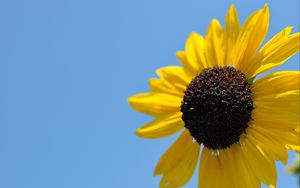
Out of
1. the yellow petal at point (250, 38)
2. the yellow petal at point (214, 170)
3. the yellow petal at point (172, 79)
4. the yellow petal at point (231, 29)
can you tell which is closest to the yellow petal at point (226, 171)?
the yellow petal at point (214, 170)

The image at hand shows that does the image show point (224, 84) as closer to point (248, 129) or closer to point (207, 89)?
point (207, 89)

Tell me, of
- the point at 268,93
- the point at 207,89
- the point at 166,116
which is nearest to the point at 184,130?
the point at 166,116

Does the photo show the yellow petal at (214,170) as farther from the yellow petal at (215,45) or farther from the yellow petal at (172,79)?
the yellow petal at (215,45)

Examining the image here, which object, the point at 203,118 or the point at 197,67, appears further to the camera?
the point at 197,67

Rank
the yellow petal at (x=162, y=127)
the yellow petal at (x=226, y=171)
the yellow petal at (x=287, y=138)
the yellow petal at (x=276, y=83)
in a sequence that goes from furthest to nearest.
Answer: the yellow petal at (x=162, y=127)
the yellow petal at (x=226, y=171)
the yellow petal at (x=276, y=83)
the yellow petal at (x=287, y=138)

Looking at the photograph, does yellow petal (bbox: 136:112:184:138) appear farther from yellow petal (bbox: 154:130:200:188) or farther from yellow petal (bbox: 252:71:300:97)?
yellow petal (bbox: 252:71:300:97)

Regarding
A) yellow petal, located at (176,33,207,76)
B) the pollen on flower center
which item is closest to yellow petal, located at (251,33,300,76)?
the pollen on flower center
